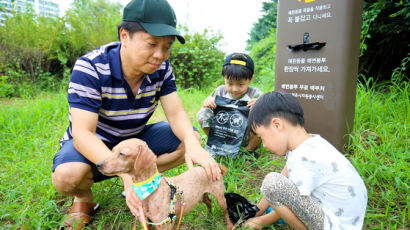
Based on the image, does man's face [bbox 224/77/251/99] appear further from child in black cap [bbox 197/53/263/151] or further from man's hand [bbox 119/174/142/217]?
man's hand [bbox 119/174/142/217]

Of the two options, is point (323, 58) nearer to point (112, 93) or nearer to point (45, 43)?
point (112, 93)

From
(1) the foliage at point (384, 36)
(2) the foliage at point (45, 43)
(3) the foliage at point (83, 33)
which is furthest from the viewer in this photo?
(3) the foliage at point (83, 33)

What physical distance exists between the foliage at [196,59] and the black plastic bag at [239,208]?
566 cm

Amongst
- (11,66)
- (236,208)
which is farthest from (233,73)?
(11,66)

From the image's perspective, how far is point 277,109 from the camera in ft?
5.34

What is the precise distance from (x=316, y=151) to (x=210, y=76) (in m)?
6.43

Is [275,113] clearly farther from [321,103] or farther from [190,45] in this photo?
[190,45]

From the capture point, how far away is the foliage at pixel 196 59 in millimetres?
7395

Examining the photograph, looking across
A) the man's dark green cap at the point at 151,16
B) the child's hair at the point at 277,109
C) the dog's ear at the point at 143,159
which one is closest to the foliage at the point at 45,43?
the man's dark green cap at the point at 151,16

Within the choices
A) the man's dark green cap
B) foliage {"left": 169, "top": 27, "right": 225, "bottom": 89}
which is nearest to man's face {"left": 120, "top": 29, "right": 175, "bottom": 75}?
the man's dark green cap

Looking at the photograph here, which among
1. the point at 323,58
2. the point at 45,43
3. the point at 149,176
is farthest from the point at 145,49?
the point at 45,43

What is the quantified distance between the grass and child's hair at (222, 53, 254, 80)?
1.03 metres

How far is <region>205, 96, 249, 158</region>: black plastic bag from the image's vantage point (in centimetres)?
289

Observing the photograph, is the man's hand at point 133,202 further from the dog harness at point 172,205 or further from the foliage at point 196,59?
the foliage at point 196,59
